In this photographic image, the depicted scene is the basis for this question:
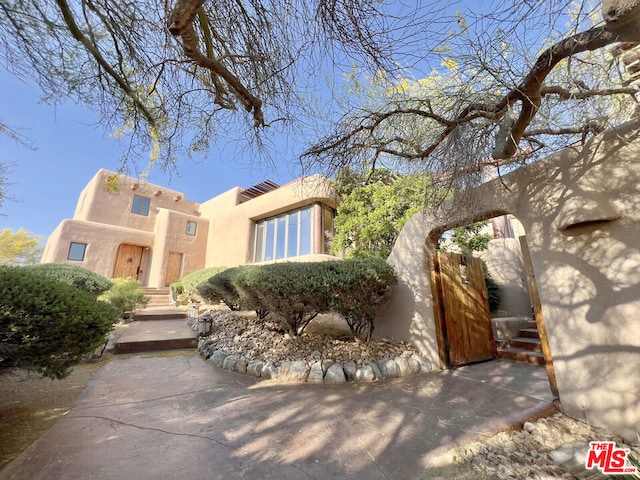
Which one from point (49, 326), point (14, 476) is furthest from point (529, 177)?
point (14, 476)

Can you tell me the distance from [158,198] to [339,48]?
61.1 feet

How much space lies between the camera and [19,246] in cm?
1939

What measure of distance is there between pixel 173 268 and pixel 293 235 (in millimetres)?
8976

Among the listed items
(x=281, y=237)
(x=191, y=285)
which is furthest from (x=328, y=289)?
(x=191, y=285)

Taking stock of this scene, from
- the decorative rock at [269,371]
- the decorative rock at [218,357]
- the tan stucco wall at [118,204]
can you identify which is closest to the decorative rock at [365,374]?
the decorative rock at [269,371]

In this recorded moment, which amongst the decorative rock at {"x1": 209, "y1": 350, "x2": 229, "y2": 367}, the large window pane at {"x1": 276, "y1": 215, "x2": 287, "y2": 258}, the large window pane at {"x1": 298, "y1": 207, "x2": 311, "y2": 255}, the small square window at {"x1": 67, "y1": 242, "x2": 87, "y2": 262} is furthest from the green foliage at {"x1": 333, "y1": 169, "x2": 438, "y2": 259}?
the small square window at {"x1": 67, "y1": 242, "x2": 87, "y2": 262}

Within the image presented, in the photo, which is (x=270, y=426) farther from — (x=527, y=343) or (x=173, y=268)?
(x=173, y=268)

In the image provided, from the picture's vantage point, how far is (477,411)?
3.10 metres

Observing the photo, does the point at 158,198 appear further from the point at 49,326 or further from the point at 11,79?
the point at 49,326

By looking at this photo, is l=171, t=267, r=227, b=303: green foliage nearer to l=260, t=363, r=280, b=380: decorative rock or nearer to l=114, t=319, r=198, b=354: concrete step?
l=114, t=319, r=198, b=354: concrete step

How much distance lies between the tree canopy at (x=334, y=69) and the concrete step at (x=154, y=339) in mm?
4648

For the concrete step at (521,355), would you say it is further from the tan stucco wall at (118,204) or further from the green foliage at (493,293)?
the tan stucco wall at (118,204)

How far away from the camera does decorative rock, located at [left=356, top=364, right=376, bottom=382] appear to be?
13.8 feet

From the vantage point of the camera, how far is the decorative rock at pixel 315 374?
4.16 m
